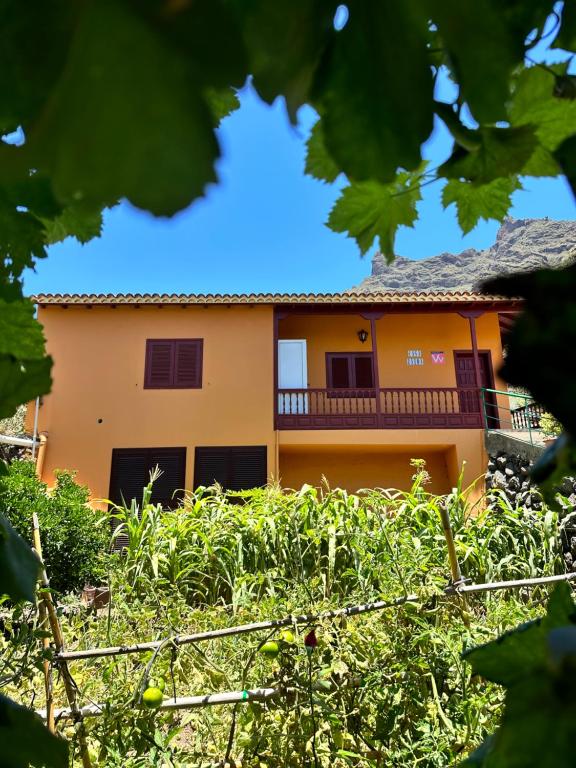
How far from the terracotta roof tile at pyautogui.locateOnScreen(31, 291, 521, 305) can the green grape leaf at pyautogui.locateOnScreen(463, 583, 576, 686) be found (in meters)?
10.5

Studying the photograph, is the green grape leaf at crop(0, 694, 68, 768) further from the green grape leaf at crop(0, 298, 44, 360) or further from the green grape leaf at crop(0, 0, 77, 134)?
the green grape leaf at crop(0, 0, 77, 134)

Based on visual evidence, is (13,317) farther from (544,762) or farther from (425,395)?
(425,395)

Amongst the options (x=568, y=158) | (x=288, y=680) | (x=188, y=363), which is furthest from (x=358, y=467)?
(x=568, y=158)

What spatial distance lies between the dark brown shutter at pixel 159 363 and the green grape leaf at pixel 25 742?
34.7 ft

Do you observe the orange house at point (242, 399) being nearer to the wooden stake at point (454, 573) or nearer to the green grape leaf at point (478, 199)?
the wooden stake at point (454, 573)

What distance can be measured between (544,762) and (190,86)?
32 cm

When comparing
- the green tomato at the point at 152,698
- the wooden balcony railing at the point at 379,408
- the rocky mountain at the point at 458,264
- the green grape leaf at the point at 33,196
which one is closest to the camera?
the green grape leaf at the point at 33,196

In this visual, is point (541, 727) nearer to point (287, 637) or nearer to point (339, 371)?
point (287, 637)

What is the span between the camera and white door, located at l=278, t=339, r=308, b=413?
10945mm

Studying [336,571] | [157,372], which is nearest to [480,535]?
[336,571]

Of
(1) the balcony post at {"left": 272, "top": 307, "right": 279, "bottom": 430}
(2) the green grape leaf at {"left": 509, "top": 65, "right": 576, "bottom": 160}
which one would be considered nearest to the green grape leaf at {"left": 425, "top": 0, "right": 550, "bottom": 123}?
(2) the green grape leaf at {"left": 509, "top": 65, "right": 576, "bottom": 160}

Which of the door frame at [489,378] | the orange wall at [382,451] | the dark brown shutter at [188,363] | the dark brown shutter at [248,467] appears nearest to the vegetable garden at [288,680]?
the dark brown shutter at [248,467]

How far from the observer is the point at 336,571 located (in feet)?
12.8

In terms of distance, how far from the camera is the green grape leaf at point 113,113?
20cm
